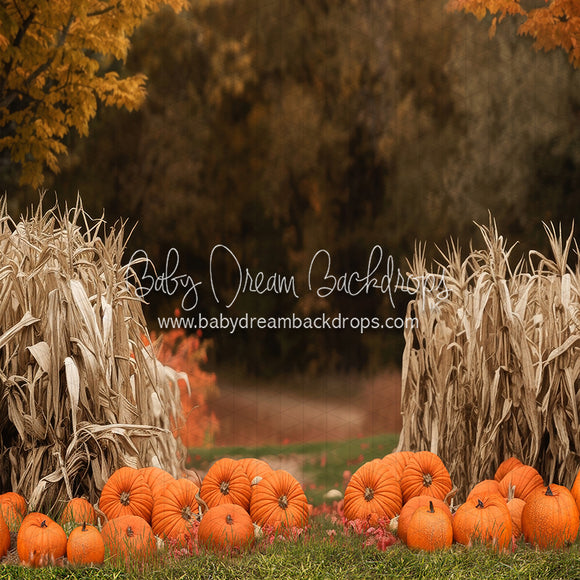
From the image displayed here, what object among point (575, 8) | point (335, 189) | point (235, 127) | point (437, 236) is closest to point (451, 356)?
point (437, 236)

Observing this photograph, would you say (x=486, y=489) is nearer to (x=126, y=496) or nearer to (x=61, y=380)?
(x=126, y=496)

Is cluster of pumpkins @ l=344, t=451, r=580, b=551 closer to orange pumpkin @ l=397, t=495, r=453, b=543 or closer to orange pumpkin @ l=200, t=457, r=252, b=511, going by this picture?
orange pumpkin @ l=397, t=495, r=453, b=543

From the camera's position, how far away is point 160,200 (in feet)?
14.6

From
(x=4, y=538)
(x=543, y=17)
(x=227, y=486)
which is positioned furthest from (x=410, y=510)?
(x=543, y=17)

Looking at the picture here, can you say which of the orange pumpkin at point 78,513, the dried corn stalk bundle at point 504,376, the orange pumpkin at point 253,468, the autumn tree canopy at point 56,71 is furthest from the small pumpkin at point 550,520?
the autumn tree canopy at point 56,71

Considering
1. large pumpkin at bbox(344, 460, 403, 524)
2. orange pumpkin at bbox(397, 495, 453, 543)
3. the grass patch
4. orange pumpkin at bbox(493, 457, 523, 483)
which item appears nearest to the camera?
orange pumpkin at bbox(397, 495, 453, 543)

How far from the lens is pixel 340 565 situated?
9.01 feet

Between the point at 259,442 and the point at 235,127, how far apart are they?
194 centimetres

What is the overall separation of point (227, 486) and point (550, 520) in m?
1.36

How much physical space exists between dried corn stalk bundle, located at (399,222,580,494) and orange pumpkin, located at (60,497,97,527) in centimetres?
173

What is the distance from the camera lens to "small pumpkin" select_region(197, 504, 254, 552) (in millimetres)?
2764

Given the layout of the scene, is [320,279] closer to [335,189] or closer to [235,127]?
[335,189]

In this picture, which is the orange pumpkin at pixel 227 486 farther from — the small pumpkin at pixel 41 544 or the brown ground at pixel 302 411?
the brown ground at pixel 302 411

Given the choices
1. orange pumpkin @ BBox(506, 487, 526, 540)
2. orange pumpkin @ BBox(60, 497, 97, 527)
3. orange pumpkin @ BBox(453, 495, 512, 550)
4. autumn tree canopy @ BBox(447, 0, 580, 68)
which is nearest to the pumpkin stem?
orange pumpkin @ BBox(60, 497, 97, 527)
